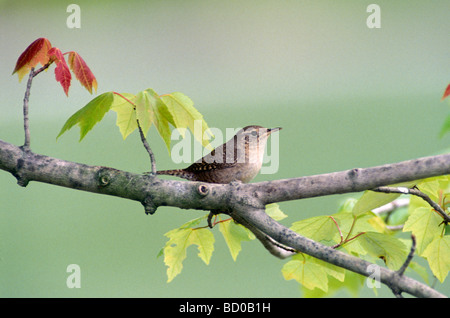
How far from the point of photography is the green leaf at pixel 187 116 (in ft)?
1.70

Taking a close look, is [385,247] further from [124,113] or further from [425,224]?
[124,113]

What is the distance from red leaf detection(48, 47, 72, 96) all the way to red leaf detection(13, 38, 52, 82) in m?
0.01

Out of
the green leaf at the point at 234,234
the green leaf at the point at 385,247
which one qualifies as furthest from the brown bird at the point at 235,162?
the green leaf at the point at 385,247

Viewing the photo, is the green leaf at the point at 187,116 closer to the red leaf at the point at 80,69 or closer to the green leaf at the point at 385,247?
the red leaf at the point at 80,69

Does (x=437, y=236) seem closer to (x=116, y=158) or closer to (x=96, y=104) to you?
(x=96, y=104)

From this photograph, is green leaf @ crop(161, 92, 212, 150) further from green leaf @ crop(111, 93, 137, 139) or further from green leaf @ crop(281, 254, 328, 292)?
green leaf @ crop(281, 254, 328, 292)

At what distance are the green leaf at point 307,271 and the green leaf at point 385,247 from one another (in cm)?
7

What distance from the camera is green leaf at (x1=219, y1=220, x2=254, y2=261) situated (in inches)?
22.7

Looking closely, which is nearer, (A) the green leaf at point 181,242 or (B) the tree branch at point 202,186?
(B) the tree branch at point 202,186

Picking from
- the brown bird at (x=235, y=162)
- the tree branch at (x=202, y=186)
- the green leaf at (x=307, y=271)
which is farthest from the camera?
the brown bird at (x=235, y=162)

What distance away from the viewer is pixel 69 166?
0.48 m

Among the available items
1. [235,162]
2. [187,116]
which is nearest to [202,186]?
[187,116]

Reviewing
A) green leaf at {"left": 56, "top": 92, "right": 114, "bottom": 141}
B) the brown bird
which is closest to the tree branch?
green leaf at {"left": 56, "top": 92, "right": 114, "bottom": 141}
